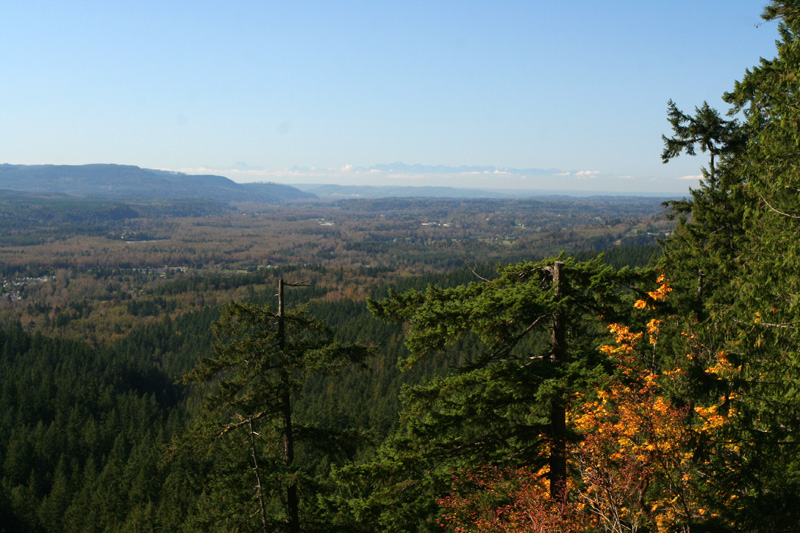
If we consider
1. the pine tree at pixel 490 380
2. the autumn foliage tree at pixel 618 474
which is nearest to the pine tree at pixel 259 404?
the pine tree at pixel 490 380

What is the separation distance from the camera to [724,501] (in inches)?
417

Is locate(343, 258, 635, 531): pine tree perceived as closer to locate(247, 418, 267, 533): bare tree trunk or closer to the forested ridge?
the forested ridge

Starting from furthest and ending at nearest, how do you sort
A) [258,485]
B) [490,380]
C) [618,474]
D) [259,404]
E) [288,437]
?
[288,437] < [259,404] < [258,485] < [490,380] < [618,474]

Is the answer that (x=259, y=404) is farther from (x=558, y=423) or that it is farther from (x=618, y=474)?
(x=618, y=474)

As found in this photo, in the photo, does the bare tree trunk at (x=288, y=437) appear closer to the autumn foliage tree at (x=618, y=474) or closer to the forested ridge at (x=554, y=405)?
the forested ridge at (x=554, y=405)

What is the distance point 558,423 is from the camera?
10805 mm

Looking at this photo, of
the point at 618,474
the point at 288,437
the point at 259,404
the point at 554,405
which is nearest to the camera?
the point at 618,474

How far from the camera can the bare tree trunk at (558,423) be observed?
34.5 feet

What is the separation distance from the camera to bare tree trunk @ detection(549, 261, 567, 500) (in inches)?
414

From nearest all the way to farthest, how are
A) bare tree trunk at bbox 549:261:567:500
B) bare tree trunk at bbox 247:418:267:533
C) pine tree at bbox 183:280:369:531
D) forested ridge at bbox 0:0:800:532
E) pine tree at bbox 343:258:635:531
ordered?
forested ridge at bbox 0:0:800:532, pine tree at bbox 343:258:635:531, bare tree trunk at bbox 549:261:567:500, bare tree trunk at bbox 247:418:267:533, pine tree at bbox 183:280:369:531

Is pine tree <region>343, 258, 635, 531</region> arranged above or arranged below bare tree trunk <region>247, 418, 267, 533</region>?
above

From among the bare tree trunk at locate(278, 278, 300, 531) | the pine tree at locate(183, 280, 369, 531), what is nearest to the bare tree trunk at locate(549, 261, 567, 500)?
the pine tree at locate(183, 280, 369, 531)

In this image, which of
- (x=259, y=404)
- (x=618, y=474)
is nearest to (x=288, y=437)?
(x=259, y=404)

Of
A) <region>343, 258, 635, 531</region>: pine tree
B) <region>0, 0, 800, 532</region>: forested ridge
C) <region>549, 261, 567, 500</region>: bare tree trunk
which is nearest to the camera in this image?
<region>0, 0, 800, 532</region>: forested ridge
